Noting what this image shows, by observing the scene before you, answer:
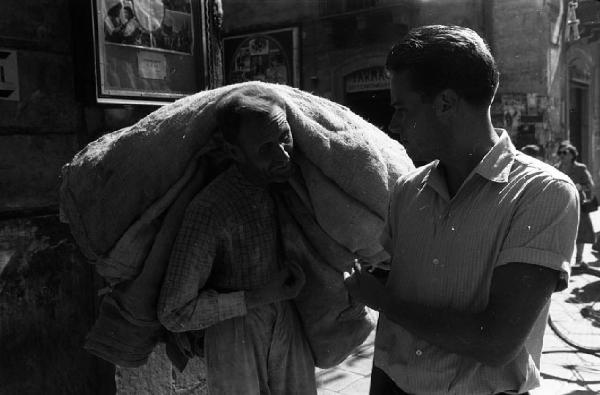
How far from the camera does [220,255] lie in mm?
2000

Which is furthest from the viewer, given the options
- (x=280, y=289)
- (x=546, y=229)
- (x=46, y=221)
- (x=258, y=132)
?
(x=46, y=221)

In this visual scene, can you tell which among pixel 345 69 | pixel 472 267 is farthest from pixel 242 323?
pixel 345 69

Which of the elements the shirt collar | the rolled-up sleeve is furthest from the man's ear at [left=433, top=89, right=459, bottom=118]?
the rolled-up sleeve

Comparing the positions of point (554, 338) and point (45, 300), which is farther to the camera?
point (554, 338)

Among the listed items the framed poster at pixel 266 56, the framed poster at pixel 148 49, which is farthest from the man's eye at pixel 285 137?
the framed poster at pixel 266 56

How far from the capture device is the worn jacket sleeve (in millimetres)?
1862

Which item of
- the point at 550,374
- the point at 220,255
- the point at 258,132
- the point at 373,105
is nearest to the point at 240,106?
the point at 258,132

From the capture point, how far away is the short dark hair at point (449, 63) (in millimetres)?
1376

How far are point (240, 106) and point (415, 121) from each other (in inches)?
22.6

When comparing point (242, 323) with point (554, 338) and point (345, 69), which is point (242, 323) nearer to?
point (554, 338)

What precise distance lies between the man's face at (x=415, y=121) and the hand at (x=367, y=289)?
0.36 meters

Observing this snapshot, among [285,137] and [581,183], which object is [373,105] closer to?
[581,183]

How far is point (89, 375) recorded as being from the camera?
3.05m

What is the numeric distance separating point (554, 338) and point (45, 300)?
449 centimetres
